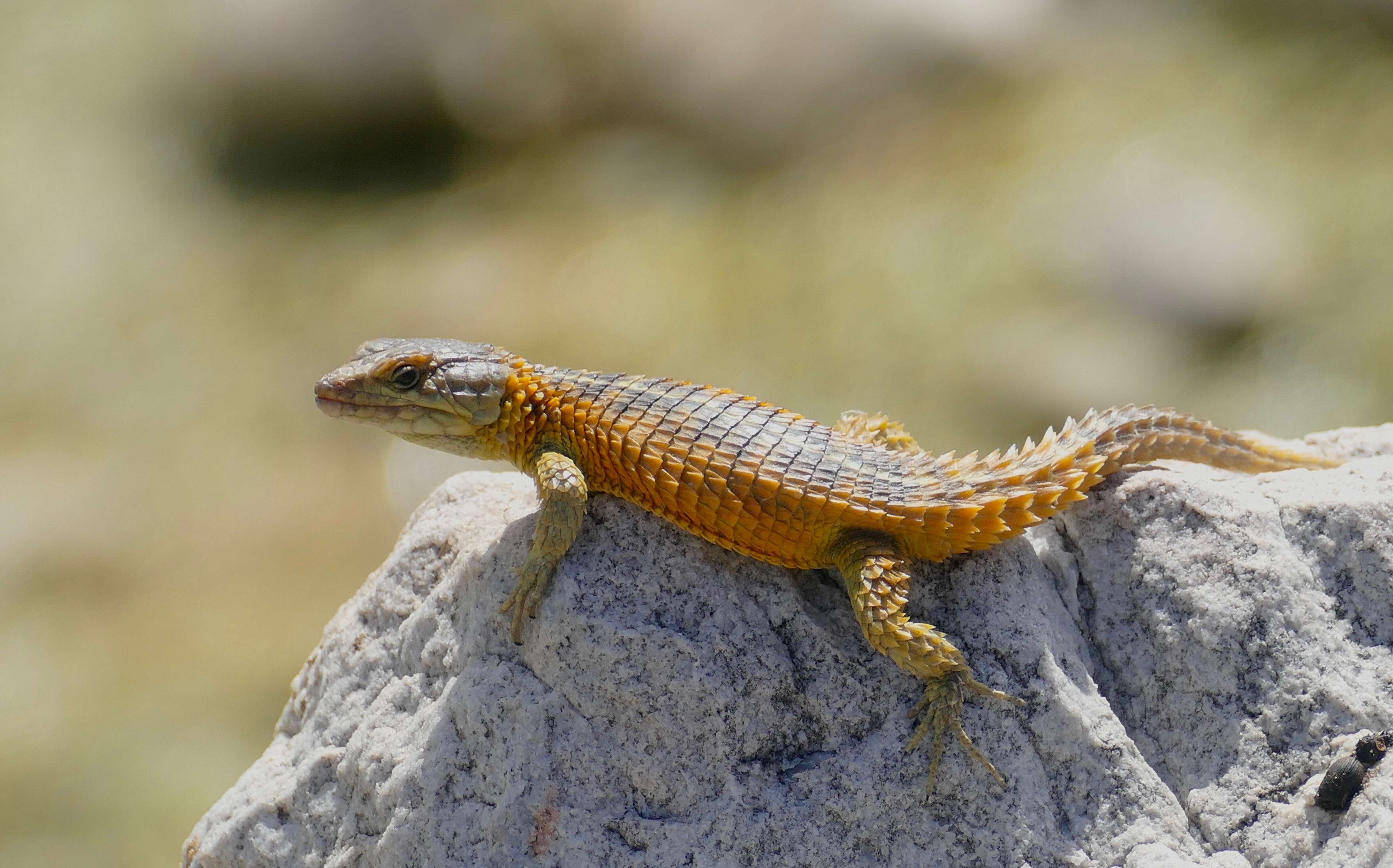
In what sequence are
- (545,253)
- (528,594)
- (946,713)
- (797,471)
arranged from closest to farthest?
(946,713) → (528,594) → (797,471) → (545,253)

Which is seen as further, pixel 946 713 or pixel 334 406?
pixel 334 406

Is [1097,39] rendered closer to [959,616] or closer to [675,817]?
[959,616]

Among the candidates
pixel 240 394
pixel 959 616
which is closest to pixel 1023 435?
pixel 959 616

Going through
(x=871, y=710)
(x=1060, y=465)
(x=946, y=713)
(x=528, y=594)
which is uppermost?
(x=1060, y=465)

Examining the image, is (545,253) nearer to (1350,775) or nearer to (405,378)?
(405,378)

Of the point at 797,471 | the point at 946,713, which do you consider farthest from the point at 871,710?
the point at 797,471

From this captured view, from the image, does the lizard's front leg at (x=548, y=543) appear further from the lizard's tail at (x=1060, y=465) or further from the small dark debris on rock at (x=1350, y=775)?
the small dark debris on rock at (x=1350, y=775)

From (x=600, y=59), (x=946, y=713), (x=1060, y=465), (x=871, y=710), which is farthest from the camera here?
(x=600, y=59)

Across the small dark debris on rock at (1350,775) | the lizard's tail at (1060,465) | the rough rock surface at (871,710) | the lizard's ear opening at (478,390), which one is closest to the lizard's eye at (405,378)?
the lizard's ear opening at (478,390)
